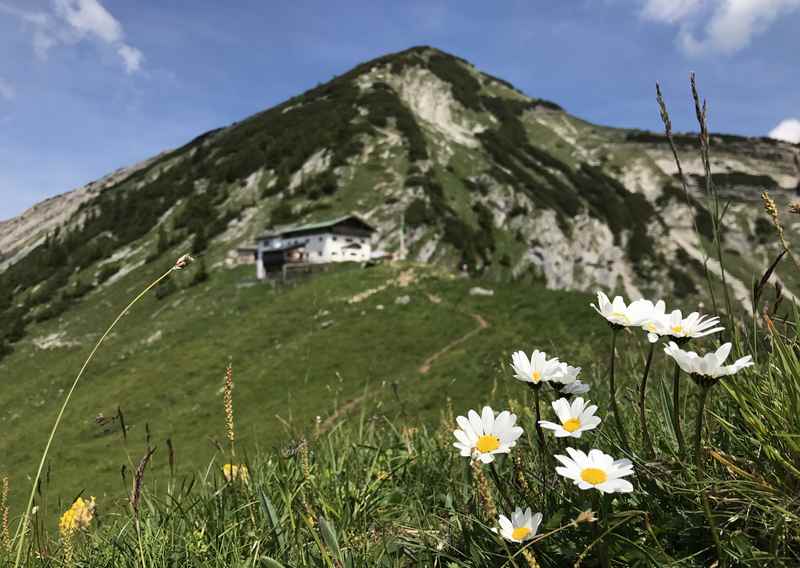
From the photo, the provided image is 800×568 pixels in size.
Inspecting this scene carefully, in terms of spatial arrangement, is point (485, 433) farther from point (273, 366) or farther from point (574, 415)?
point (273, 366)

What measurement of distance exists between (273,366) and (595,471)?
1408 inches

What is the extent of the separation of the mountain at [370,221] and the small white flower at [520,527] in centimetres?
540

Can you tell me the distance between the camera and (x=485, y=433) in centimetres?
174

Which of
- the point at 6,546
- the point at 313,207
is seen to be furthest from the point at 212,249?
the point at 6,546

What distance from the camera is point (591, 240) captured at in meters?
129

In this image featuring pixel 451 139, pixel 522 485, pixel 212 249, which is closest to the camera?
pixel 522 485

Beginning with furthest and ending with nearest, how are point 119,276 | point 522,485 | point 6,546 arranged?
1. point 119,276
2. point 6,546
3. point 522,485

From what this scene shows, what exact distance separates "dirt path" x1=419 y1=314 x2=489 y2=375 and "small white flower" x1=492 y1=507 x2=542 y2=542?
27004 mm

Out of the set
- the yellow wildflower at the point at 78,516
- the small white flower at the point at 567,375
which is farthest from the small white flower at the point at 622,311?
the yellow wildflower at the point at 78,516

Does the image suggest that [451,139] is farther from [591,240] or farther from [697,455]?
[697,455]

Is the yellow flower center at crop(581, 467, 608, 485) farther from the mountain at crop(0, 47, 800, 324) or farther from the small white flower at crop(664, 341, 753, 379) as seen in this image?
the mountain at crop(0, 47, 800, 324)

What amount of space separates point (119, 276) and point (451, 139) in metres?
91.0

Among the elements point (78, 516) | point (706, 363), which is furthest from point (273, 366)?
point (706, 363)

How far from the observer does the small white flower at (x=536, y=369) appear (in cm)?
167
